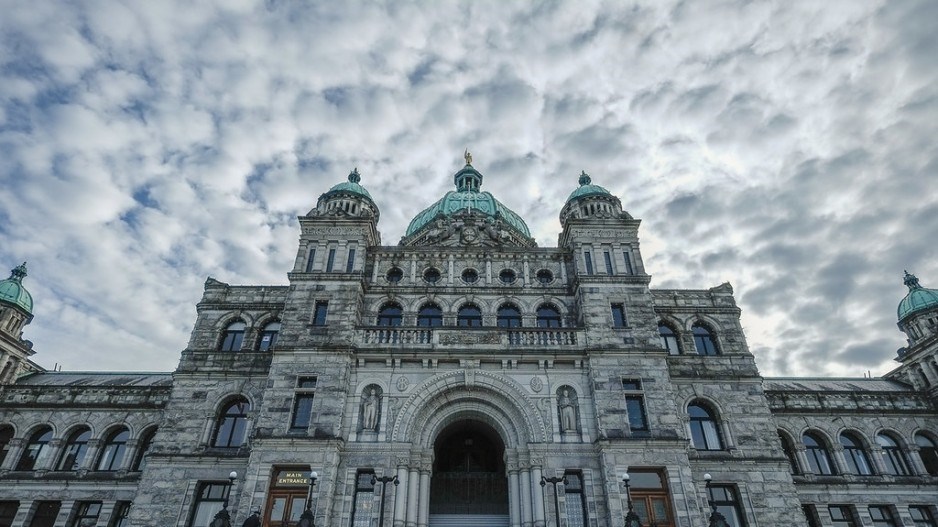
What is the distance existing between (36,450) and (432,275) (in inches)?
1017

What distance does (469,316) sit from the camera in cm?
2938

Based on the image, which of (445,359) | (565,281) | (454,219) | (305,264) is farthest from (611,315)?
(305,264)

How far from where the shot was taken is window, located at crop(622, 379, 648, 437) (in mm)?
24672

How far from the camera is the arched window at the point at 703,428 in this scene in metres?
27.0

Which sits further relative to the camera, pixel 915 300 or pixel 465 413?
pixel 915 300

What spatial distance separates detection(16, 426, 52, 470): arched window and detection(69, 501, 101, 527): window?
12.6 feet

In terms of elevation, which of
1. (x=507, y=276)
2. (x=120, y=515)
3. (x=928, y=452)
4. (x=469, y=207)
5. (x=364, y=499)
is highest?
(x=469, y=207)

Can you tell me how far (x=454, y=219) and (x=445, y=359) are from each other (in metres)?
11.8

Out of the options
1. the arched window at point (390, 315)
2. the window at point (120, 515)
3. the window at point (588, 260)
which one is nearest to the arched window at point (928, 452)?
the window at point (588, 260)

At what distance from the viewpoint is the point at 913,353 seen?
37312 mm

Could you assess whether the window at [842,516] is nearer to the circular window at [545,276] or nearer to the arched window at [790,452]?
the arched window at [790,452]

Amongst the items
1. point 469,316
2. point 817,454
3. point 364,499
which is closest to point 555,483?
point 364,499

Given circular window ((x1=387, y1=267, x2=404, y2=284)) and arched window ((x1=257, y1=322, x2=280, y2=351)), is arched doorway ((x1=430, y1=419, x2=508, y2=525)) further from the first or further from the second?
arched window ((x1=257, y1=322, x2=280, y2=351))

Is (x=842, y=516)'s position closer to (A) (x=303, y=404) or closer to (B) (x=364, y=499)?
(B) (x=364, y=499)
